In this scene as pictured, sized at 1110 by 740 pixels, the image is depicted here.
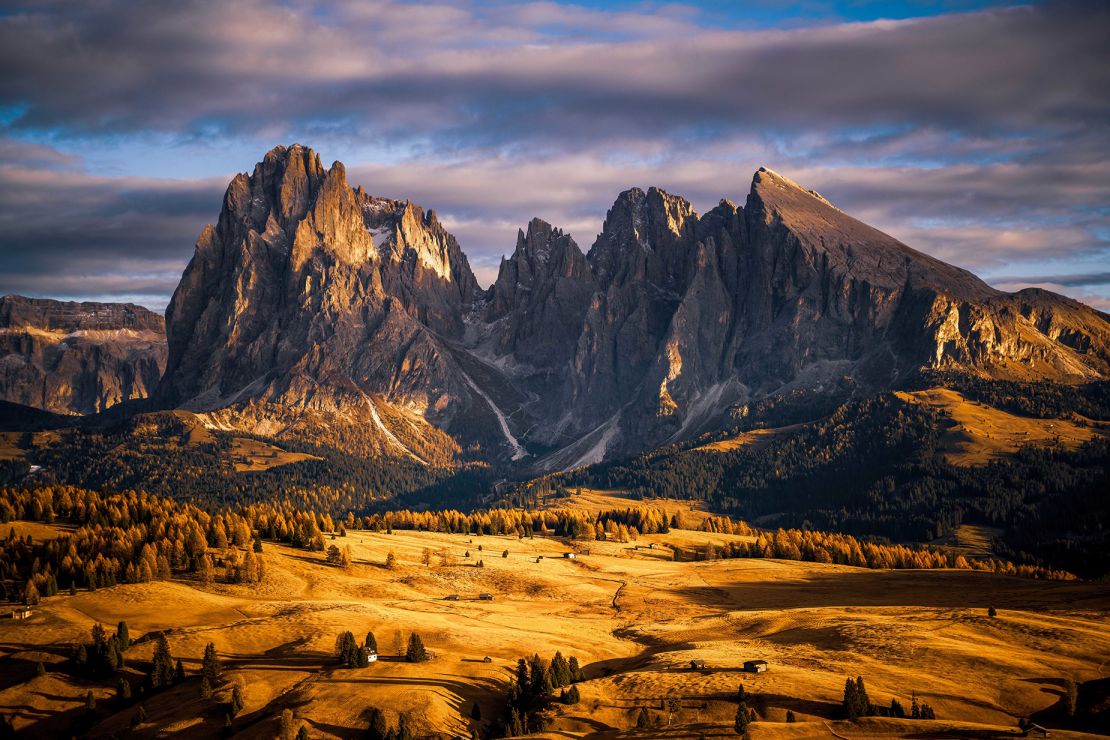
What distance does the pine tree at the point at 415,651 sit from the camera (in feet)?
415

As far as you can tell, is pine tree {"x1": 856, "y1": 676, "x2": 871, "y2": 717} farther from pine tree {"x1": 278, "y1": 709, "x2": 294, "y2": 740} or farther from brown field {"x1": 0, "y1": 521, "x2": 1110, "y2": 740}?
pine tree {"x1": 278, "y1": 709, "x2": 294, "y2": 740}

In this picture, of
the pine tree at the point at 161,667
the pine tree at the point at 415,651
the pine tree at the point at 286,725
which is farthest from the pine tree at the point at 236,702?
the pine tree at the point at 415,651

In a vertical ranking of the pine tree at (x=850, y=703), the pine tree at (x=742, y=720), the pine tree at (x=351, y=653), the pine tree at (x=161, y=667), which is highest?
the pine tree at (x=850, y=703)

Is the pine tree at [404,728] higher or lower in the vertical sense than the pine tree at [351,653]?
lower

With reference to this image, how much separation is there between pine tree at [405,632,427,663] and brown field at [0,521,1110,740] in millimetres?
1335

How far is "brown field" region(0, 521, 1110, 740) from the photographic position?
107 metres

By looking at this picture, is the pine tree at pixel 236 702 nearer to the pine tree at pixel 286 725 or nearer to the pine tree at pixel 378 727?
the pine tree at pixel 286 725

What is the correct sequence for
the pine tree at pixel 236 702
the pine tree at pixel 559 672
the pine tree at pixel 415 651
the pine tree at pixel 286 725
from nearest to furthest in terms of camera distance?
the pine tree at pixel 286 725, the pine tree at pixel 236 702, the pine tree at pixel 559 672, the pine tree at pixel 415 651

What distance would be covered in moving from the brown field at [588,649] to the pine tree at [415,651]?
1.33m

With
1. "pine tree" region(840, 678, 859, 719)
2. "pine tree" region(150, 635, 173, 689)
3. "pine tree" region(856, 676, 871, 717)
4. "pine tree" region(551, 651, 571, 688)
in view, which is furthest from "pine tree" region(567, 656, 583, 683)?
"pine tree" region(150, 635, 173, 689)

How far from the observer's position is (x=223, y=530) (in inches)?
7525

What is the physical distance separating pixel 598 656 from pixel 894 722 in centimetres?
4973

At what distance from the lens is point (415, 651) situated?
416 feet

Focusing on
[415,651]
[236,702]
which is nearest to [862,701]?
[415,651]
